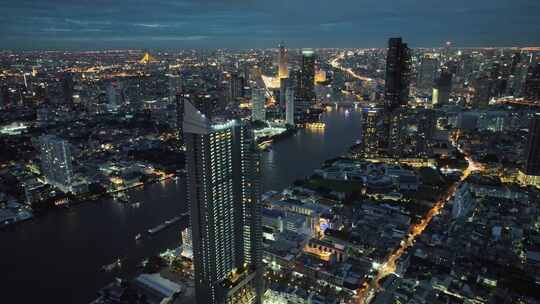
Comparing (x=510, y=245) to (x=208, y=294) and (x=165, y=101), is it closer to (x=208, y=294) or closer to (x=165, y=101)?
(x=208, y=294)

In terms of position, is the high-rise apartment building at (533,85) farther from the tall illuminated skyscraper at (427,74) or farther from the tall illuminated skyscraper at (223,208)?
the tall illuminated skyscraper at (223,208)

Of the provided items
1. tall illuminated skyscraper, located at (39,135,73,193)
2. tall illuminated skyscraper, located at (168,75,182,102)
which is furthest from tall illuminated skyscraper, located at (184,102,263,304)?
tall illuminated skyscraper, located at (168,75,182,102)

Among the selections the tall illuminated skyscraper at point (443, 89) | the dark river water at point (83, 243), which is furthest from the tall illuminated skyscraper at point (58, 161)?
the tall illuminated skyscraper at point (443, 89)

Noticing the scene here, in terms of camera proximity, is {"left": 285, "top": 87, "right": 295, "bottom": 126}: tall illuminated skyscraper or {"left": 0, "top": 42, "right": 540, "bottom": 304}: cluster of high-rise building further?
{"left": 285, "top": 87, "right": 295, "bottom": 126}: tall illuminated skyscraper

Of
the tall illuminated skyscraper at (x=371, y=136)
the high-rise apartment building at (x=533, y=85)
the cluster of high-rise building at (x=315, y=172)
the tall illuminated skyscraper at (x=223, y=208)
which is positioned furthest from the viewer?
the high-rise apartment building at (x=533, y=85)

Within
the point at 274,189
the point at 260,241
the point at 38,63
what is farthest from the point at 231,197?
the point at 38,63

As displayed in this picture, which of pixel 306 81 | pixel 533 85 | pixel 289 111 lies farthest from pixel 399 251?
pixel 533 85

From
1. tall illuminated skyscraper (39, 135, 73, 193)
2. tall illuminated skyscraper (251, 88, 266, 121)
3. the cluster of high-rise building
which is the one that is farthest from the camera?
tall illuminated skyscraper (251, 88, 266, 121)

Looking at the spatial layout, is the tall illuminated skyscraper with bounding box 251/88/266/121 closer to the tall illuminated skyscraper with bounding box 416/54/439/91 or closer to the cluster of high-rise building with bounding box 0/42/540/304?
the cluster of high-rise building with bounding box 0/42/540/304
